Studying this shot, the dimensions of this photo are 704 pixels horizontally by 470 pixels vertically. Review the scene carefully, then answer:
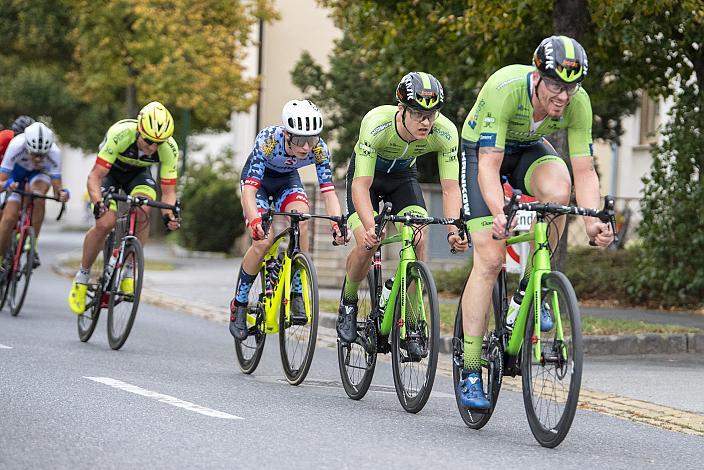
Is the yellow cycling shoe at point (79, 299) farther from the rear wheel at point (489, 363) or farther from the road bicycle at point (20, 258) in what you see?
the rear wheel at point (489, 363)

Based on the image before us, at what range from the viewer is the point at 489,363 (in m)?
7.36

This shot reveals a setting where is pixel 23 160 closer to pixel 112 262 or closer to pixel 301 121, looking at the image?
pixel 112 262

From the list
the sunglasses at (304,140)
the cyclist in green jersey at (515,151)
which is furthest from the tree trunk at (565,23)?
the cyclist in green jersey at (515,151)

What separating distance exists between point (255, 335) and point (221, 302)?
305 inches

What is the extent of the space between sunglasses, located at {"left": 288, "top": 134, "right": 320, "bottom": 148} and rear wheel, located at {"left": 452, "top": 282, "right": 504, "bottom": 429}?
210cm

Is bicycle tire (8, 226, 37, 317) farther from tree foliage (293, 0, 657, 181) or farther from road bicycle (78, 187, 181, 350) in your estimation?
tree foliage (293, 0, 657, 181)

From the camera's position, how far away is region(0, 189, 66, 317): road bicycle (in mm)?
13776

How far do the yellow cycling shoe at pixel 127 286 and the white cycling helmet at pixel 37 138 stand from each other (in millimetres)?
2589

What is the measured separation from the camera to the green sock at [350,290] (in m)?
8.80

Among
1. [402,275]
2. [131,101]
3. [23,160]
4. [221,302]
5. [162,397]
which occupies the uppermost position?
[131,101]

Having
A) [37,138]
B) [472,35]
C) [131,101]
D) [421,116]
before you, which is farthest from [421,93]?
[131,101]

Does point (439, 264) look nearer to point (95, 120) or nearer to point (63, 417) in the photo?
point (63, 417)

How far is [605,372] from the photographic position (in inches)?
431

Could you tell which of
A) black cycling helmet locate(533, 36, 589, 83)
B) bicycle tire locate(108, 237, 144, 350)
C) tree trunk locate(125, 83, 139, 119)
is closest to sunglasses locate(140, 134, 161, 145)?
bicycle tire locate(108, 237, 144, 350)
